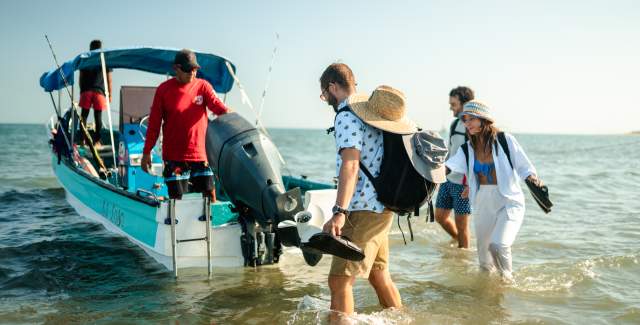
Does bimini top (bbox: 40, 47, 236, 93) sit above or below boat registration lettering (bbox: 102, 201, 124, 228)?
above

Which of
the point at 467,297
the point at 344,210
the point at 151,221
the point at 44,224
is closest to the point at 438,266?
the point at 467,297

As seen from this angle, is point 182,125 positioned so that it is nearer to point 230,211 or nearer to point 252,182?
point 230,211

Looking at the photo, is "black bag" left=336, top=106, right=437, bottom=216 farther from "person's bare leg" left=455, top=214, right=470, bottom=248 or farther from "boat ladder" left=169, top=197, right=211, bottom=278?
"person's bare leg" left=455, top=214, right=470, bottom=248

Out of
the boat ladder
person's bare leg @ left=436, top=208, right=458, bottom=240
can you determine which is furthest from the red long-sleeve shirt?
person's bare leg @ left=436, top=208, right=458, bottom=240

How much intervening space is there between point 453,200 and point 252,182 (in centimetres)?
259

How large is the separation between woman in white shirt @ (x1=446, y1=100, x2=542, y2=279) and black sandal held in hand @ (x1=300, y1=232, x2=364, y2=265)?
198 centimetres

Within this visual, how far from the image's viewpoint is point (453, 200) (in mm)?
6262

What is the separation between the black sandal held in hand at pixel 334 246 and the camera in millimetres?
2977

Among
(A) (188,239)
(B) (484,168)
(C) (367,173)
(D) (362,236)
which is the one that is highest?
(C) (367,173)

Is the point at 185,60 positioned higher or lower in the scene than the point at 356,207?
higher

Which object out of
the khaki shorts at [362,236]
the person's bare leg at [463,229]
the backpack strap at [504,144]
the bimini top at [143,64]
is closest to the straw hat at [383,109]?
the khaki shorts at [362,236]

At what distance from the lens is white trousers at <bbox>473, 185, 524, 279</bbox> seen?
15.0ft

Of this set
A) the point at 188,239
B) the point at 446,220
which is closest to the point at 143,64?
the point at 188,239

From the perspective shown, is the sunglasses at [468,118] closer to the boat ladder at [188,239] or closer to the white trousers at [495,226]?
the white trousers at [495,226]
